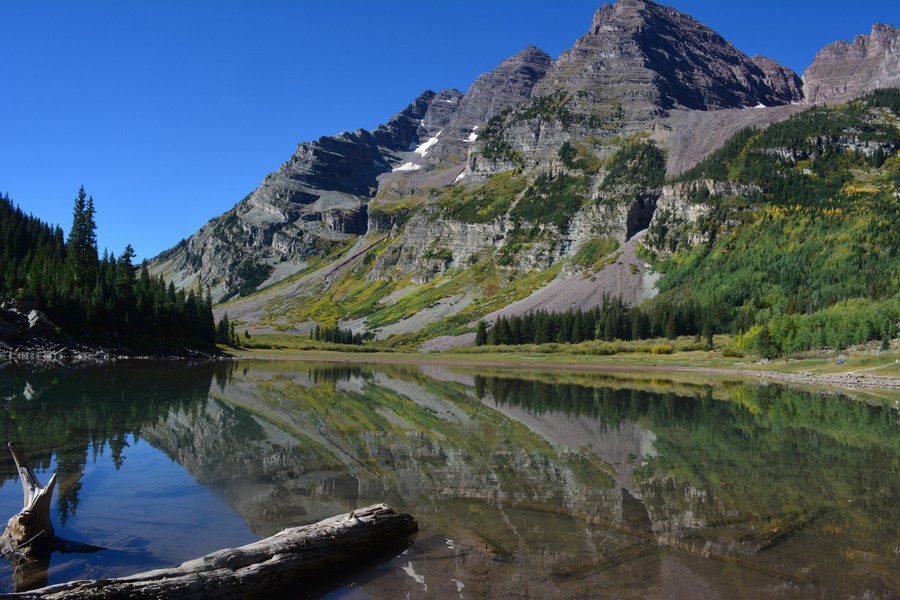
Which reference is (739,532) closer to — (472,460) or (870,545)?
(870,545)

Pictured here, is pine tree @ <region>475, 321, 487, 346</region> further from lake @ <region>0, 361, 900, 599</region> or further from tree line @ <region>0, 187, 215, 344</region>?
lake @ <region>0, 361, 900, 599</region>

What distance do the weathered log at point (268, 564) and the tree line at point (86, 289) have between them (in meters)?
84.1

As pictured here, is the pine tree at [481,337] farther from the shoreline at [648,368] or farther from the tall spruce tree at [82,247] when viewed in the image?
the tall spruce tree at [82,247]

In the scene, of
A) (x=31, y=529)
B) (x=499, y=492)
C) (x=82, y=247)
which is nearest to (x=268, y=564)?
(x=31, y=529)

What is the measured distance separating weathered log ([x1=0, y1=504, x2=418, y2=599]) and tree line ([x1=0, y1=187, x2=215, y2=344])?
84062mm

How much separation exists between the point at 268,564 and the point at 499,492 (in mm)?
8065

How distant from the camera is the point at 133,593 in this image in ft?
27.5

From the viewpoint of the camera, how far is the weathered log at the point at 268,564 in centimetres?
839

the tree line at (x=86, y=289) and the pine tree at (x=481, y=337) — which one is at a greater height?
the tree line at (x=86, y=289)

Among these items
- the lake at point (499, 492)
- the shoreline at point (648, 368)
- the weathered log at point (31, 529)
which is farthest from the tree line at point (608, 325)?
the weathered log at point (31, 529)

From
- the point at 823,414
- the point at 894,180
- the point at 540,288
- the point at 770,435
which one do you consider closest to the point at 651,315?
the point at 540,288

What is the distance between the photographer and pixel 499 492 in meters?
16.5

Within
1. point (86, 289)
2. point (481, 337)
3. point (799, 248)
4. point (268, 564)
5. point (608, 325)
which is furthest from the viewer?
point (799, 248)

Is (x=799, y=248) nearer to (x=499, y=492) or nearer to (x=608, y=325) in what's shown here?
(x=608, y=325)
